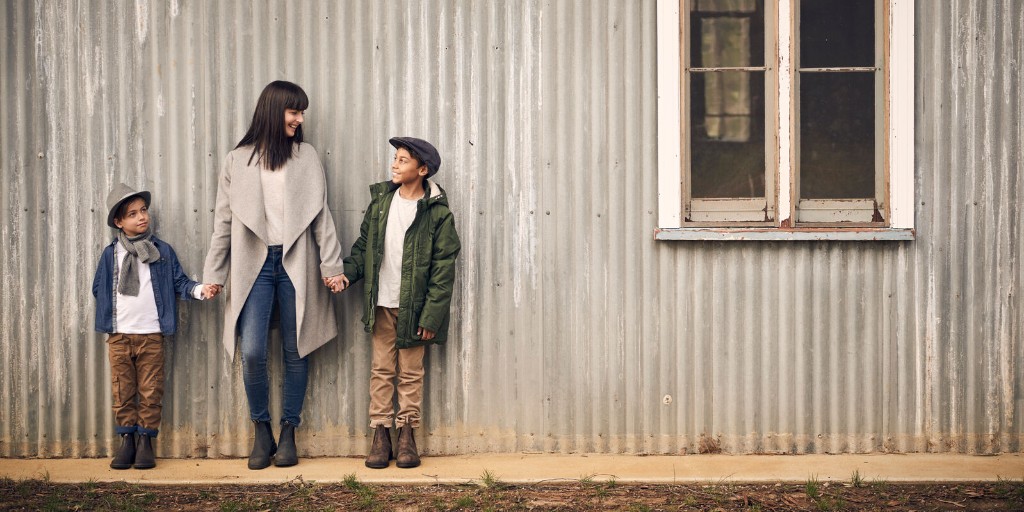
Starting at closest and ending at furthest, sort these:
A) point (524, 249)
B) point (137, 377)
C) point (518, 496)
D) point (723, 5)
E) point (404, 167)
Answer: point (518, 496)
point (404, 167)
point (137, 377)
point (524, 249)
point (723, 5)

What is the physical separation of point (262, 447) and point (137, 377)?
87cm

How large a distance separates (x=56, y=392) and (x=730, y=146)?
8.94 meters

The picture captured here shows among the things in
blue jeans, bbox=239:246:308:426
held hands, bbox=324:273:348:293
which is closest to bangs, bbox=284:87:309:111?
blue jeans, bbox=239:246:308:426

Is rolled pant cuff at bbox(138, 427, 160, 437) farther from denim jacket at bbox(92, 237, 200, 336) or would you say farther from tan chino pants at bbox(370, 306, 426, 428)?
tan chino pants at bbox(370, 306, 426, 428)

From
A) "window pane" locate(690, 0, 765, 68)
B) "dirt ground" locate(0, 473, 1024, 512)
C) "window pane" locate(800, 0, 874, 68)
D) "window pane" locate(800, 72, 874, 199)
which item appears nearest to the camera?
"dirt ground" locate(0, 473, 1024, 512)

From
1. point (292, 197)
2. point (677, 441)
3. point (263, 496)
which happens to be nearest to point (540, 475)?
point (677, 441)

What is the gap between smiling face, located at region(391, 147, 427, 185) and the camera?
4.88 meters

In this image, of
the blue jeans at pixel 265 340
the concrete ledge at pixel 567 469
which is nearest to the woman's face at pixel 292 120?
the blue jeans at pixel 265 340

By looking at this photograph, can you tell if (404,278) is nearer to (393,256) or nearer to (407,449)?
(393,256)

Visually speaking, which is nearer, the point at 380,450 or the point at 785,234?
the point at 380,450

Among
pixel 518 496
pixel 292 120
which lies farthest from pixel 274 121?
pixel 518 496

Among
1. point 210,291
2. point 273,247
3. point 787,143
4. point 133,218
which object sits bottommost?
point 210,291

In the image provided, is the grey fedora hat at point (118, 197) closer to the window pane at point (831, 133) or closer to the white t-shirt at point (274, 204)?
the white t-shirt at point (274, 204)

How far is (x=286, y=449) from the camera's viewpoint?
502 cm
